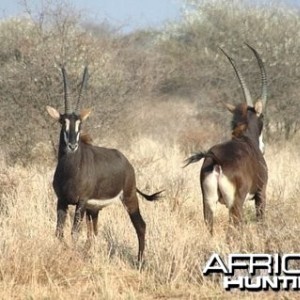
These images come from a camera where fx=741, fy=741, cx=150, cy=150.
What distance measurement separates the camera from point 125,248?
8.15 metres

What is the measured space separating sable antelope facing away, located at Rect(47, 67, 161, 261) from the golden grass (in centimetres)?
24

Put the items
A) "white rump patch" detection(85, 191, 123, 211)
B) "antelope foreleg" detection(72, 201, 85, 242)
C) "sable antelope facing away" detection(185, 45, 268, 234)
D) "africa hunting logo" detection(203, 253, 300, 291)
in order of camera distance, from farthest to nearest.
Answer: "white rump patch" detection(85, 191, 123, 211) → "sable antelope facing away" detection(185, 45, 268, 234) → "antelope foreleg" detection(72, 201, 85, 242) → "africa hunting logo" detection(203, 253, 300, 291)

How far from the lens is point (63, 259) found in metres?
6.90

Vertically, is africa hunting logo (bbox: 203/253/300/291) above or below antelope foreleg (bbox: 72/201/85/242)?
below

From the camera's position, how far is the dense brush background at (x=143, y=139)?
6.72 m

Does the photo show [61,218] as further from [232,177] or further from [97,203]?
[232,177]

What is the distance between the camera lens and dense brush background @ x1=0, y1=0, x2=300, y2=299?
672 cm

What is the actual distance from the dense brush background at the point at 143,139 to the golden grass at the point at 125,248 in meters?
0.02

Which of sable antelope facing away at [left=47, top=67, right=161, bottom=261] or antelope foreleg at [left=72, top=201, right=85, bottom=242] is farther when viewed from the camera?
sable antelope facing away at [left=47, top=67, right=161, bottom=261]

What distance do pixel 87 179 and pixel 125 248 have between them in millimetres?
874

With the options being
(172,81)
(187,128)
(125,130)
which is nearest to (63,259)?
Result: (125,130)

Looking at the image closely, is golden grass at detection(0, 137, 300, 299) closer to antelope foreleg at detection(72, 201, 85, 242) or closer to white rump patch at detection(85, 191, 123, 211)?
antelope foreleg at detection(72, 201, 85, 242)

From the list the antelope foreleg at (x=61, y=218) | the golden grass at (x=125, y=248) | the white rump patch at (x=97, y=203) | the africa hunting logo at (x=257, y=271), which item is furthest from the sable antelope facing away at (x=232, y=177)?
the antelope foreleg at (x=61, y=218)

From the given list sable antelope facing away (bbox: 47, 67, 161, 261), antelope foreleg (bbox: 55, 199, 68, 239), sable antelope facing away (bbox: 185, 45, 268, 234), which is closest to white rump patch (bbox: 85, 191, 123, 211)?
sable antelope facing away (bbox: 47, 67, 161, 261)
